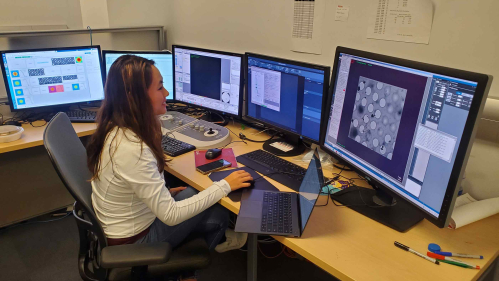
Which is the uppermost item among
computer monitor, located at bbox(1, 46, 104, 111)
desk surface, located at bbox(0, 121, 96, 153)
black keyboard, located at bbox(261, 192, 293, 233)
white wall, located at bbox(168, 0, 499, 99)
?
white wall, located at bbox(168, 0, 499, 99)

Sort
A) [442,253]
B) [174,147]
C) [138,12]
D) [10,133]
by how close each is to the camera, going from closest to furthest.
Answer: [442,253] < [174,147] < [10,133] < [138,12]

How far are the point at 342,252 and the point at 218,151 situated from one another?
83 centimetres

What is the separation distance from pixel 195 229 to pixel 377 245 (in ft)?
2.34

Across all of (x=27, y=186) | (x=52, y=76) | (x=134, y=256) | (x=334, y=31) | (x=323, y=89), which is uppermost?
(x=334, y=31)

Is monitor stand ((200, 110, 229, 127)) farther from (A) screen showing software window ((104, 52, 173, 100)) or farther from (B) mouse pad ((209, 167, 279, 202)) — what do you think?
(B) mouse pad ((209, 167, 279, 202))

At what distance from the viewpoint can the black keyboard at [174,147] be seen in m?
1.73

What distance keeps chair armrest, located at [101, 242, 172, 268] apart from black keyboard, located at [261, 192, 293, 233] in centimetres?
33

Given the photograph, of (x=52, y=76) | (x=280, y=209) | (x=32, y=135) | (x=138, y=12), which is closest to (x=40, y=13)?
(x=52, y=76)

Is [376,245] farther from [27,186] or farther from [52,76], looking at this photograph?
[27,186]

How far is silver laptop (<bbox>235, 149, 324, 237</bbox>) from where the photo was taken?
116 cm

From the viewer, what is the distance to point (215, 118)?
7.36 ft

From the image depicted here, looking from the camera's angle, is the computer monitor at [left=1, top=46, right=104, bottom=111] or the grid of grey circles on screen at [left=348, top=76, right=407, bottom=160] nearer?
the grid of grey circles on screen at [left=348, top=76, right=407, bottom=160]

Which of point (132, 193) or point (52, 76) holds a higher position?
point (52, 76)

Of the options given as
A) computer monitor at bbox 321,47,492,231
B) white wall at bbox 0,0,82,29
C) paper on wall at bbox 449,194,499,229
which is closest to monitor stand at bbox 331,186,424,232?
computer monitor at bbox 321,47,492,231
